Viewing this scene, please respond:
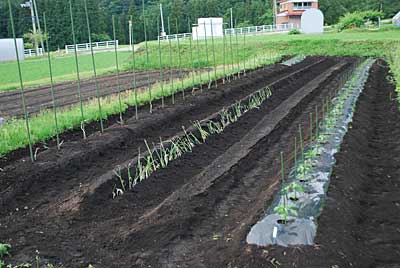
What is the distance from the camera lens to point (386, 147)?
688cm

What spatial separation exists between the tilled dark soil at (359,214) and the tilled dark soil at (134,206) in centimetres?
53

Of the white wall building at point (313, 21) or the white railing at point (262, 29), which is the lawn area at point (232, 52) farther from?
the white railing at point (262, 29)

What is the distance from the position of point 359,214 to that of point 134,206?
100 inches

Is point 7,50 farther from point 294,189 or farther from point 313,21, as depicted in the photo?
point 294,189

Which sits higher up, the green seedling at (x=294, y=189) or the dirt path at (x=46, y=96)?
the green seedling at (x=294, y=189)

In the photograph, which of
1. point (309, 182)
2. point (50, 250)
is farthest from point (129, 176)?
point (309, 182)

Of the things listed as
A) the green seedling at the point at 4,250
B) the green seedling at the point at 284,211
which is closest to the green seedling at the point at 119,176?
the green seedling at the point at 4,250

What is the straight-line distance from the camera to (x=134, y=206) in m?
5.16

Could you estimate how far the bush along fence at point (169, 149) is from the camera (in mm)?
5777

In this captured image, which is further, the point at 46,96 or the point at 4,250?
the point at 46,96

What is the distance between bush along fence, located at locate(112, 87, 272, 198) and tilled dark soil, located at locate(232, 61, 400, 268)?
7.90 ft

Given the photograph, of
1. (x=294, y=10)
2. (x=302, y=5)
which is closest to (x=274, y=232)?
(x=294, y=10)

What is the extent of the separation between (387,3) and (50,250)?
201ft

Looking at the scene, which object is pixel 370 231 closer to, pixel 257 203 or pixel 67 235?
pixel 257 203
